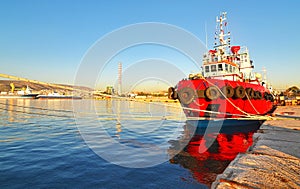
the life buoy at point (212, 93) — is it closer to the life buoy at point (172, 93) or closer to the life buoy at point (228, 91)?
the life buoy at point (228, 91)

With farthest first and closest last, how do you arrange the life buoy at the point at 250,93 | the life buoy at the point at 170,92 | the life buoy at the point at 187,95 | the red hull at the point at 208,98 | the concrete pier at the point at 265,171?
the life buoy at the point at 170,92, the life buoy at the point at 250,93, the life buoy at the point at 187,95, the red hull at the point at 208,98, the concrete pier at the point at 265,171

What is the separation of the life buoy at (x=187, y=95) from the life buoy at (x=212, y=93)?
108 cm

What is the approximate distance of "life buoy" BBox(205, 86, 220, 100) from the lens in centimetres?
1314

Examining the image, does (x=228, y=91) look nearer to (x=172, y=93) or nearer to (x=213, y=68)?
(x=213, y=68)

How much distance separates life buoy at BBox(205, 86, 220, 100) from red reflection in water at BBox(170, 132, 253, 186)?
3.27 meters

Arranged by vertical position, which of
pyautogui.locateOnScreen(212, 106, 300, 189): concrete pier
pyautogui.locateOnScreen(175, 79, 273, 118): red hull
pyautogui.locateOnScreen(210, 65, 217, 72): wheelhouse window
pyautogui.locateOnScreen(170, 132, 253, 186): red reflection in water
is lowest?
pyautogui.locateOnScreen(170, 132, 253, 186): red reflection in water

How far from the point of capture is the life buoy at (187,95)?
13616 mm

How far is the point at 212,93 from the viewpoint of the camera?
13242 mm

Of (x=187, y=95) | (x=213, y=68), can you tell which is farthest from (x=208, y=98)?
(x=213, y=68)

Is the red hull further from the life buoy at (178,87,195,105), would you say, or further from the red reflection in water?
the red reflection in water

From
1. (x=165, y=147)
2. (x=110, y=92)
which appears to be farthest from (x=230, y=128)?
(x=110, y=92)

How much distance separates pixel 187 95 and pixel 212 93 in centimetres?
189

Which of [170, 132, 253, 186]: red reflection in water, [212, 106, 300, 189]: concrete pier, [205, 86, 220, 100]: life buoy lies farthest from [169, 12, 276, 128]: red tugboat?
[212, 106, 300, 189]: concrete pier

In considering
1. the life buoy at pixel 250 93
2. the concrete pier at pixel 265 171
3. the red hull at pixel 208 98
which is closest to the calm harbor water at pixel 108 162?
the concrete pier at pixel 265 171
